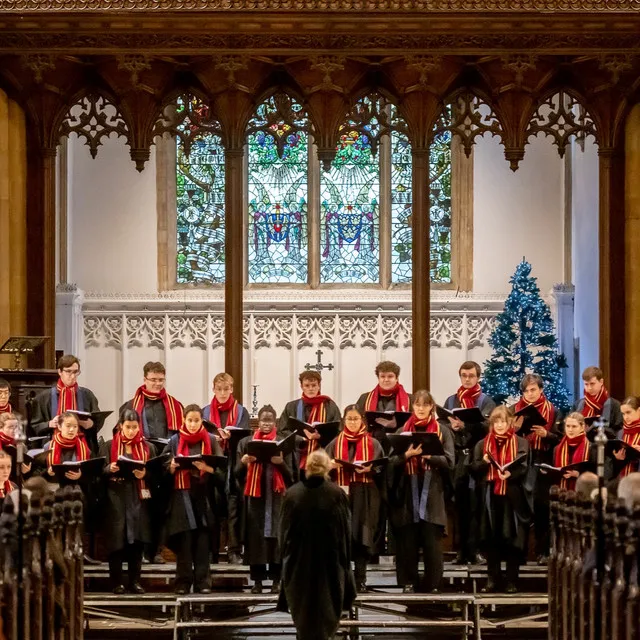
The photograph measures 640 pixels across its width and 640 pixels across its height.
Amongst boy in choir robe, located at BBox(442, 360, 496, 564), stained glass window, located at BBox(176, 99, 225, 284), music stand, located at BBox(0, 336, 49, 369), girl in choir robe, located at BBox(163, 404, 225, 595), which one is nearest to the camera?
girl in choir robe, located at BBox(163, 404, 225, 595)

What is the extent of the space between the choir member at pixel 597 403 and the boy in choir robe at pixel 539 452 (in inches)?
11.4

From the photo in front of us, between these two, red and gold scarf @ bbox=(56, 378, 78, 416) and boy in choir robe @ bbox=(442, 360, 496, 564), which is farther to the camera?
red and gold scarf @ bbox=(56, 378, 78, 416)

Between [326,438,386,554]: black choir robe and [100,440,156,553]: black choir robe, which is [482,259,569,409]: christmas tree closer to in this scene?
[326,438,386,554]: black choir robe

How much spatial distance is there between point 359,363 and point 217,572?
22.6 ft

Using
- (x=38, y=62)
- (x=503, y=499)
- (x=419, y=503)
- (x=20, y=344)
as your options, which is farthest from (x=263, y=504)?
(x=38, y=62)

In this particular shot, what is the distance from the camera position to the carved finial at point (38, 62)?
467 inches

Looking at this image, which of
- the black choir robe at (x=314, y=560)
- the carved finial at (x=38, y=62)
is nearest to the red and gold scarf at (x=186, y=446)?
the black choir robe at (x=314, y=560)

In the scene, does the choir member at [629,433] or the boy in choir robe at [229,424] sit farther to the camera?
the boy in choir robe at [229,424]

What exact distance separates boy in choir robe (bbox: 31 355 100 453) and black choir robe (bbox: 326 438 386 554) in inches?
79.9

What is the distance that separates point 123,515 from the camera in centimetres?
1023

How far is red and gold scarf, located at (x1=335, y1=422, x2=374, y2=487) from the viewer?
10.2 m

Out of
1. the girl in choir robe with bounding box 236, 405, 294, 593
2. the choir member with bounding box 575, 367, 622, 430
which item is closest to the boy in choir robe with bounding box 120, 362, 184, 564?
the girl in choir robe with bounding box 236, 405, 294, 593

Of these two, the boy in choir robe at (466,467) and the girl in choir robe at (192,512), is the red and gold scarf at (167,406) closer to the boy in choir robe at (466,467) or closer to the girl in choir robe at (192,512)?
the girl in choir robe at (192,512)

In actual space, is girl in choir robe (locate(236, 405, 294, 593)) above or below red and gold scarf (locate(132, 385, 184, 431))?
below
